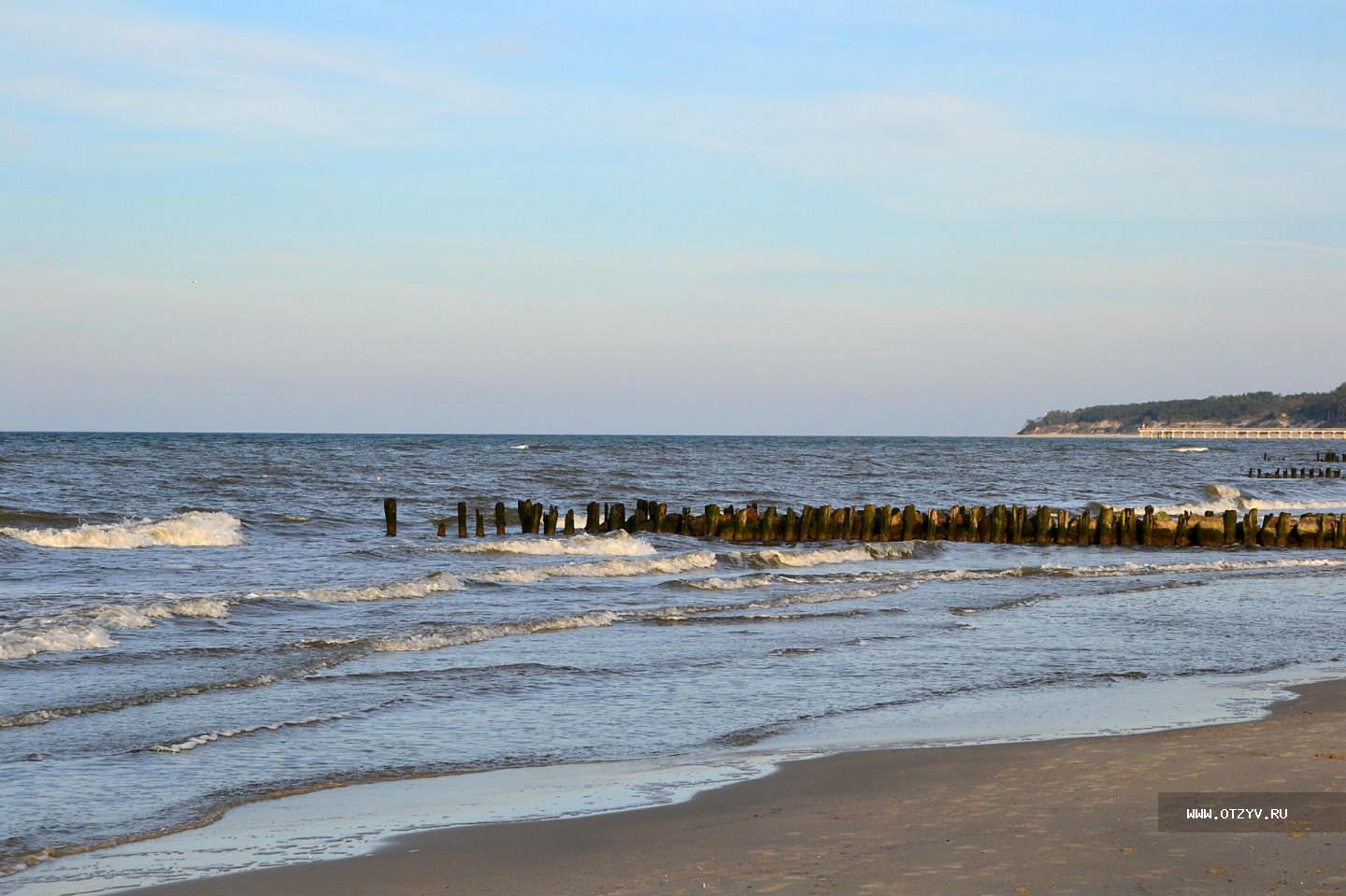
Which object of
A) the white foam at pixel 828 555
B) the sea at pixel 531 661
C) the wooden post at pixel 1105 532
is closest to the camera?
the sea at pixel 531 661

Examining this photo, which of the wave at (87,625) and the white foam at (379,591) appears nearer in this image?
the wave at (87,625)

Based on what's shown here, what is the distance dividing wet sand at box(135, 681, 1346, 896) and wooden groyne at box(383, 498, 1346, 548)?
70.2ft

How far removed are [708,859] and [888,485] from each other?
5075 cm

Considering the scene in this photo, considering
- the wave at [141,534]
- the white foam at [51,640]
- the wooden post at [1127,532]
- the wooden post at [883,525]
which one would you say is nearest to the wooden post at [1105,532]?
the wooden post at [1127,532]

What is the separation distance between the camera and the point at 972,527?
3072 cm

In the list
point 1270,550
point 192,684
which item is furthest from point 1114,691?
point 1270,550

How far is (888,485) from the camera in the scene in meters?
56.4

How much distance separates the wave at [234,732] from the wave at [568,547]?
1556 centimetres

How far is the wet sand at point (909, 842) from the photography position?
593cm

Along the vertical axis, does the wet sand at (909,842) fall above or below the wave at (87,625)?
below

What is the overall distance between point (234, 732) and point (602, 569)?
12.7m

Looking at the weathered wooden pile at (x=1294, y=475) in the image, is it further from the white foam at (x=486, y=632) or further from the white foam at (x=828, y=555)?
the white foam at (x=486, y=632)

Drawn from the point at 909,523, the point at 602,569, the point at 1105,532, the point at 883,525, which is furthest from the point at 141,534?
the point at 1105,532

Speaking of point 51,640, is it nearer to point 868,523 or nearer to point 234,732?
point 234,732
